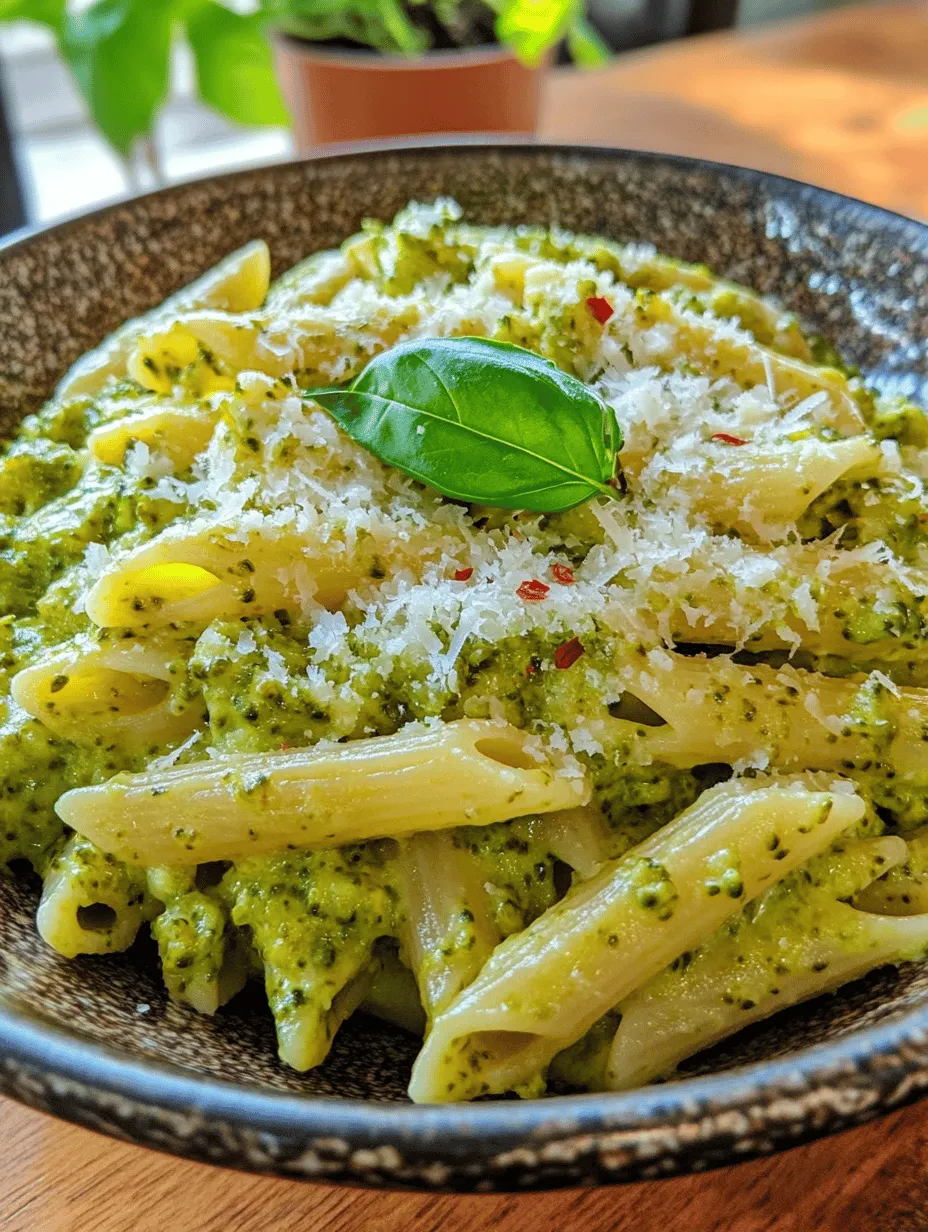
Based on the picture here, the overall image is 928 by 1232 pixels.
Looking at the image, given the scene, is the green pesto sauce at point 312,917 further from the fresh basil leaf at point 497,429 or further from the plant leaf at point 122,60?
the plant leaf at point 122,60

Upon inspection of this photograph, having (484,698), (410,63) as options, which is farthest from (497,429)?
(410,63)

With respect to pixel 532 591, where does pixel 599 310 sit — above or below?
above

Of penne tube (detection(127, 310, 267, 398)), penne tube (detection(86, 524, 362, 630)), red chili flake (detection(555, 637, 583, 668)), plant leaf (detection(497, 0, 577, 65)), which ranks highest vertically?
plant leaf (detection(497, 0, 577, 65))

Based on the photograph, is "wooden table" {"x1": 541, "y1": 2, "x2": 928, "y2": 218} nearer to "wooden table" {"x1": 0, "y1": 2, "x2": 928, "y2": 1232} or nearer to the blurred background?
the blurred background

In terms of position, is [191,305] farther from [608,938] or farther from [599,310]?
[608,938]

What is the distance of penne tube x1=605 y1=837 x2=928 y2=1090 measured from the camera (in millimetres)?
1188

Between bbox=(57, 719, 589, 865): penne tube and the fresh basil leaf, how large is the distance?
269mm

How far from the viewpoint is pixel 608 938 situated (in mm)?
1166

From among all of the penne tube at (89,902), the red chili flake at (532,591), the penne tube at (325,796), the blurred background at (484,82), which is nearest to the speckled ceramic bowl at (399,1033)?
the penne tube at (89,902)

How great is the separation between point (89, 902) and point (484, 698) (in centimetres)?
46

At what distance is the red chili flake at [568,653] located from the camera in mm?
1277

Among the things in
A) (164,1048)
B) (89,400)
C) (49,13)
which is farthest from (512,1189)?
(49,13)

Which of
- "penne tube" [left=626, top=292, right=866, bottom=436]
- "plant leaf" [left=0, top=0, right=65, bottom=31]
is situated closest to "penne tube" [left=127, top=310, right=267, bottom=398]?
"penne tube" [left=626, top=292, right=866, bottom=436]

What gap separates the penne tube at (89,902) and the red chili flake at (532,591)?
502 millimetres
